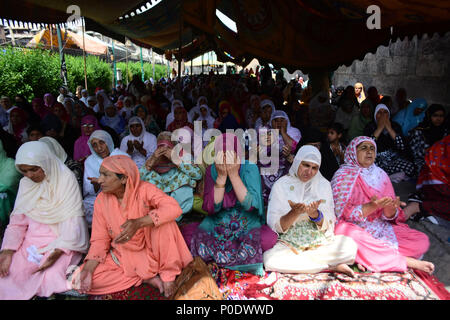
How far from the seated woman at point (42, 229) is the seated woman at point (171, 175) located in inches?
30.8

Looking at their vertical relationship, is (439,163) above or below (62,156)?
below

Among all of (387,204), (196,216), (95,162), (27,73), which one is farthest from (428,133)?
(27,73)

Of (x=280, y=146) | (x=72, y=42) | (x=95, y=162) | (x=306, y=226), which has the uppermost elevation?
(x=72, y=42)

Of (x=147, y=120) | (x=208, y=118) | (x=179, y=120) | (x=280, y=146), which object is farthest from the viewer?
(x=208, y=118)

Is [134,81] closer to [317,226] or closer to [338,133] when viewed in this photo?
[338,133]

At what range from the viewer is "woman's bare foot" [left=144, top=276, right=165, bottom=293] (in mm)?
2235

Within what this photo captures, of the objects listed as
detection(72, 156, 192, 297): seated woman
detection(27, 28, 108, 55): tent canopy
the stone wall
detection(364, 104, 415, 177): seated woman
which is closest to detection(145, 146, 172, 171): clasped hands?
detection(72, 156, 192, 297): seated woman

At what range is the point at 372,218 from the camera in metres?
2.65

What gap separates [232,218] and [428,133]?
3.21 meters

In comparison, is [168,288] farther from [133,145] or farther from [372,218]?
[133,145]

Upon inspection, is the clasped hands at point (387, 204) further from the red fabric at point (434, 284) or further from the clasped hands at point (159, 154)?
the clasped hands at point (159, 154)

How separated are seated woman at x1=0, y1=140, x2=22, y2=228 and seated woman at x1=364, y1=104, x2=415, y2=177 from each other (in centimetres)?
459

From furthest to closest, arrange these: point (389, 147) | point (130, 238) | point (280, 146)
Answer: point (389, 147), point (280, 146), point (130, 238)
